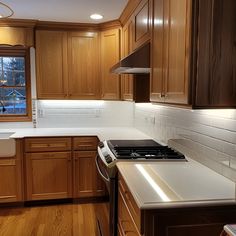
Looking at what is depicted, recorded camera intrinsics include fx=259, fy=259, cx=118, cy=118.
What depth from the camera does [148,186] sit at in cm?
142

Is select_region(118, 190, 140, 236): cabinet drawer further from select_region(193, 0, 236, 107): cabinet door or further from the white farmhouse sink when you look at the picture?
the white farmhouse sink

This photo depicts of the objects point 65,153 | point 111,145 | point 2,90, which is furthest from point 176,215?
point 2,90

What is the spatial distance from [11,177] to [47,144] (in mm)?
572

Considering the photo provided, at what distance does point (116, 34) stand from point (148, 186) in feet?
8.23

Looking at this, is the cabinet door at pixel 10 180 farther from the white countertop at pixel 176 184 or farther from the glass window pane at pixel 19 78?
the white countertop at pixel 176 184

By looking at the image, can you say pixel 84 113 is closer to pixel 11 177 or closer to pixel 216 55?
pixel 11 177

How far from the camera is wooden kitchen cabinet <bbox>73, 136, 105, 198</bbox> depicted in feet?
10.6

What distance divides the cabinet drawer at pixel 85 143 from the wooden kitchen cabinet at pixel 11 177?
66cm

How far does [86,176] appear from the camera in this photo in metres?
3.27

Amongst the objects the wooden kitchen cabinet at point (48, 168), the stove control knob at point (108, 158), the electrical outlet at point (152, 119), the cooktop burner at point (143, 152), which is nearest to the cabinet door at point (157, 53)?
the cooktop burner at point (143, 152)

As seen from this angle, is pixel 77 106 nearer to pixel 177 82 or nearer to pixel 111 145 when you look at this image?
pixel 111 145

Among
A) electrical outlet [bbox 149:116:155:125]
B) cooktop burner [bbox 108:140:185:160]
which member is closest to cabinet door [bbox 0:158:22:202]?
cooktop burner [bbox 108:140:185:160]

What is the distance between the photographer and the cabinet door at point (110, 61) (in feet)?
11.4

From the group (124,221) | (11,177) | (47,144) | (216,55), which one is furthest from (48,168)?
(216,55)
